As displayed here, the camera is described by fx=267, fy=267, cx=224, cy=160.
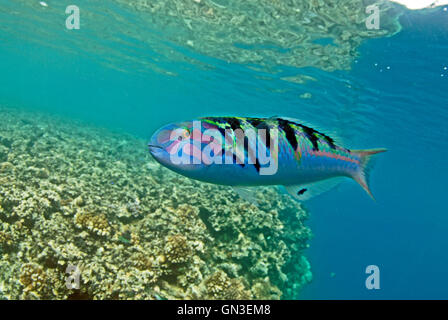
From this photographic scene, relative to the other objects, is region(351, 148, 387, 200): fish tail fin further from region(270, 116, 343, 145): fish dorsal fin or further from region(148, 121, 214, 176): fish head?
region(148, 121, 214, 176): fish head

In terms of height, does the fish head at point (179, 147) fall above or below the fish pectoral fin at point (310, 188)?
above

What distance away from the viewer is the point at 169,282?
4895 millimetres

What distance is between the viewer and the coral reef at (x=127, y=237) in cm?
406

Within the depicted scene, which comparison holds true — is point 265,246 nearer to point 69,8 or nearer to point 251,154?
point 251,154

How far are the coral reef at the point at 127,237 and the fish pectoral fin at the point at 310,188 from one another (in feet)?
10.5

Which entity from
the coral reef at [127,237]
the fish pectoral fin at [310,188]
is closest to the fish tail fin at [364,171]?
the fish pectoral fin at [310,188]

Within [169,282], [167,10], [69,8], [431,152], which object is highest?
[69,8]

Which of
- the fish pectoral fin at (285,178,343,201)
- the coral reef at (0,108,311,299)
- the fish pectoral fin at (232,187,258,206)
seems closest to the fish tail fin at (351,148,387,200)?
the fish pectoral fin at (285,178,343,201)

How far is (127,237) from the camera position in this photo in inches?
209

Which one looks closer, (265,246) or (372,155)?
(372,155)

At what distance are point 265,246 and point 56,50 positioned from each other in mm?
45889

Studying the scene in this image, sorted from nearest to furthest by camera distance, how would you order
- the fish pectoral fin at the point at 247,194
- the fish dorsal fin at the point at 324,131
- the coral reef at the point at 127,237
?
the fish pectoral fin at the point at 247,194
the fish dorsal fin at the point at 324,131
the coral reef at the point at 127,237

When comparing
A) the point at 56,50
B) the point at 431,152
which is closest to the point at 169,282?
the point at 431,152

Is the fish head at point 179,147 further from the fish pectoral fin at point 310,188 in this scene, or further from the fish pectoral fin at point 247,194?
the fish pectoral fin at point 310,188
